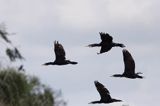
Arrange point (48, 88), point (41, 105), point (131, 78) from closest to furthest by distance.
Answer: point (131, 78) < point (41, 105) < point (48, 88)

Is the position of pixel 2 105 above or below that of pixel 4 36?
below

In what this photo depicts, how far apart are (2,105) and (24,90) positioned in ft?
17.1

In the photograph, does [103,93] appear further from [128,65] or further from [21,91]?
[21,91]

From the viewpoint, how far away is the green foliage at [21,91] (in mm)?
47219

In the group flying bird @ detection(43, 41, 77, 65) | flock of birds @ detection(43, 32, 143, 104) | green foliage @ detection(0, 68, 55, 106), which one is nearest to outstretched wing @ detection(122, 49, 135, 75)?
flock of birds @ detection(43, 32, 143, 104)

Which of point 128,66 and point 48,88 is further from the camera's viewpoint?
point 48,88

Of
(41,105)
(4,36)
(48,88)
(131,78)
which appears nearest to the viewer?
(131,78)

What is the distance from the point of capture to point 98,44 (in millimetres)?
21703

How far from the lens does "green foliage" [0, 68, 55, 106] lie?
4722 cm

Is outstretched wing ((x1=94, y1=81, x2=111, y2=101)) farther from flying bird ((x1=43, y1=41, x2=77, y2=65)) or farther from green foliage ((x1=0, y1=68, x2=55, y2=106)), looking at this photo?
green foliage ((x1=0, y1=68, x2=55, y2=106))

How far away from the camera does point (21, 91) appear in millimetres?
55500

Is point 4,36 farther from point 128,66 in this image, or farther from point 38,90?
point 128,66

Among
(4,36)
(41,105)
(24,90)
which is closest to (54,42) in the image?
(4,36)

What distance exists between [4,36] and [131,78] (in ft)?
84.9
